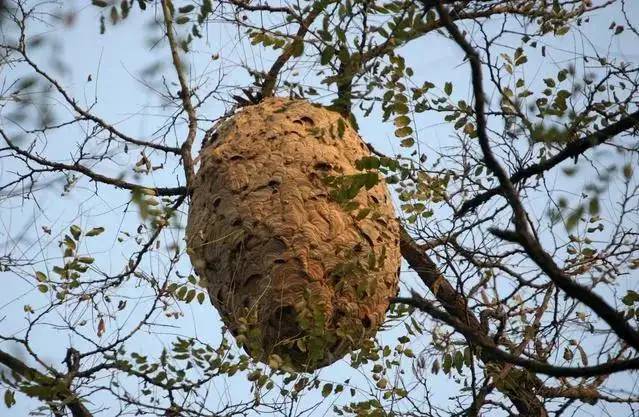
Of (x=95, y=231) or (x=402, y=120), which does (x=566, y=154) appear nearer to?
(x=402, y=120)

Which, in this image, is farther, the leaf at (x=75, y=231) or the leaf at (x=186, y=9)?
the leaf at (x=75, y=231)

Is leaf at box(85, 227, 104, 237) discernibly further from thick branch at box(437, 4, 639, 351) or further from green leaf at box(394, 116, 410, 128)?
thick branch at box(437, 4, 639, 351)

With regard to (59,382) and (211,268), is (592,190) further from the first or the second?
(59,382)

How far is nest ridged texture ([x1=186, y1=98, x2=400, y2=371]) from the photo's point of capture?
3.17m

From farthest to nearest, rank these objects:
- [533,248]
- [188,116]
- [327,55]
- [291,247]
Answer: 1. [188,116]
2. [291,247]
3. [327,55]
4. [533,248]

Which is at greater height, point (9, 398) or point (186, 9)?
point (186, 9)

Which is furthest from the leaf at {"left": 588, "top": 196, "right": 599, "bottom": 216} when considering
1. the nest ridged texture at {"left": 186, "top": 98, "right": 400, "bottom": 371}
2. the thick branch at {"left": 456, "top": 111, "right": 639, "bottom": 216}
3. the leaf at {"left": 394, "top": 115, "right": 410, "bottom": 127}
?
the leaf at {"left": 394, "top": 115, "right": 410, "bottom": 127}

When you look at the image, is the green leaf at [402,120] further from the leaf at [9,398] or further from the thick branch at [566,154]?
the leaf at [9,398]

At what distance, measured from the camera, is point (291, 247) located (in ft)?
10.5

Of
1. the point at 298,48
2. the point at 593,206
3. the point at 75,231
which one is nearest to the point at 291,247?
the point at 298,48

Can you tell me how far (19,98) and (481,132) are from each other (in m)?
2.10

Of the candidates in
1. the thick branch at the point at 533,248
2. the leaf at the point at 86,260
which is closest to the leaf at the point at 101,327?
the leaf at the point at 86,260

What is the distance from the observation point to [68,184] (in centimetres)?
412

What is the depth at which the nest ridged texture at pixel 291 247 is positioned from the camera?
317cm
